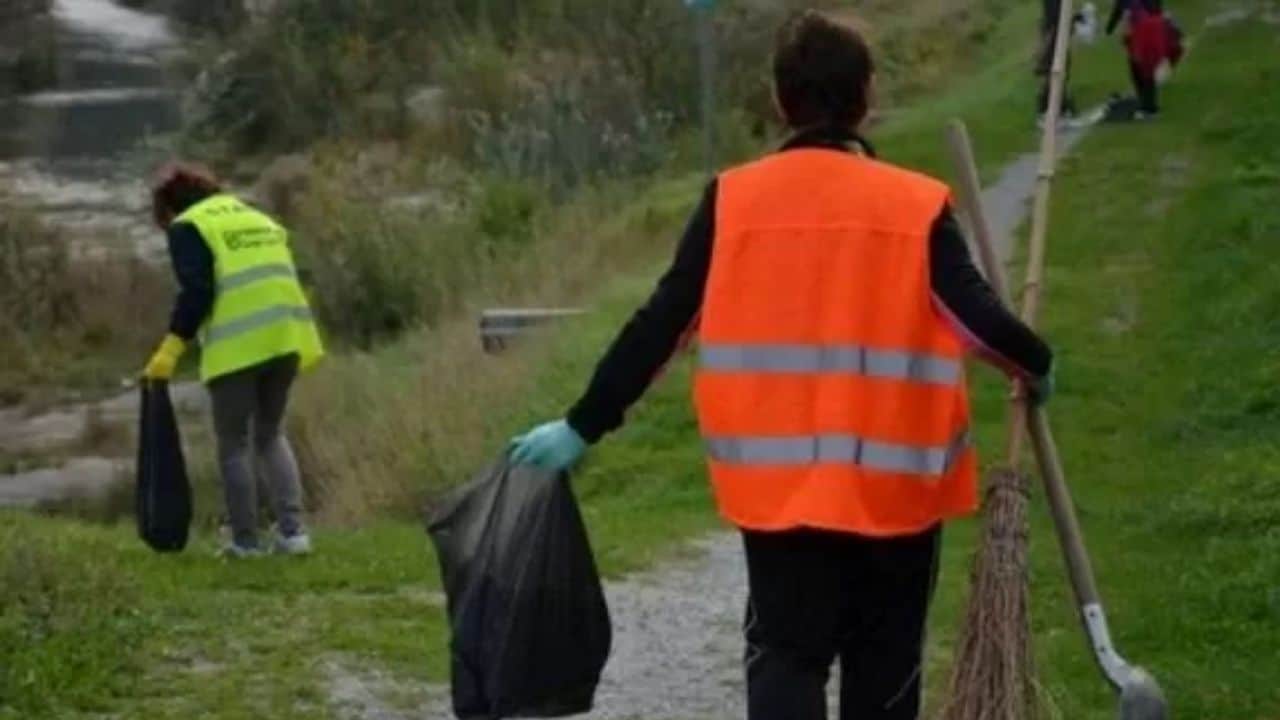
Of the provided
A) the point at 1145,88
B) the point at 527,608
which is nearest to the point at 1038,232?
the point at 527,608

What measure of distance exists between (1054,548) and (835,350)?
5555 mm

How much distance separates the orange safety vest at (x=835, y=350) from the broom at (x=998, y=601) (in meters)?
0.40

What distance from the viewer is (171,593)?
10.4 m

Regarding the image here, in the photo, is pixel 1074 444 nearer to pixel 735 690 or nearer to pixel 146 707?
pixel 735 690

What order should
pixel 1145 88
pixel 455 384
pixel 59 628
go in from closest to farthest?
pixel 59 628, pixel 455 384, pixel 1145 88

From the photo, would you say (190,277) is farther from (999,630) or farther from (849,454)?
(849,454)

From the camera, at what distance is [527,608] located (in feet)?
20.9

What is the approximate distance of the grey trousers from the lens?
11375 millimetres

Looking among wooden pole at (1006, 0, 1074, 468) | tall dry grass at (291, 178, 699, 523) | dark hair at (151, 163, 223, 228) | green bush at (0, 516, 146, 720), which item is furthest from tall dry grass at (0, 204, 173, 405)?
wooden pole at (1006, 0, 1074, 468)

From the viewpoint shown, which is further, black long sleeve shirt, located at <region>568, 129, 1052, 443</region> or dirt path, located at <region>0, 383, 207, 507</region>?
dirt path, located at <region>0, 383, 207, 507</region>

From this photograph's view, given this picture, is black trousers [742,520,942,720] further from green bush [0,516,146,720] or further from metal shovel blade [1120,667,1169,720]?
green bush [0,516,146,720]

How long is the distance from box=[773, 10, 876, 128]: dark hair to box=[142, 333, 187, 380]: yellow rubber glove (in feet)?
18.5

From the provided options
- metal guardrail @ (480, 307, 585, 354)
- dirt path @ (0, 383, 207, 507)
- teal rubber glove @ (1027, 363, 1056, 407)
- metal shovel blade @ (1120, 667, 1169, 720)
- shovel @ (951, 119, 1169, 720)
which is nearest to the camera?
teal rubber glove @ (1027, 363, 1056, 407)

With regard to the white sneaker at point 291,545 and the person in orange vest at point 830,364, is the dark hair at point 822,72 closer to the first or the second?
the person in orange vest at point 830,364
